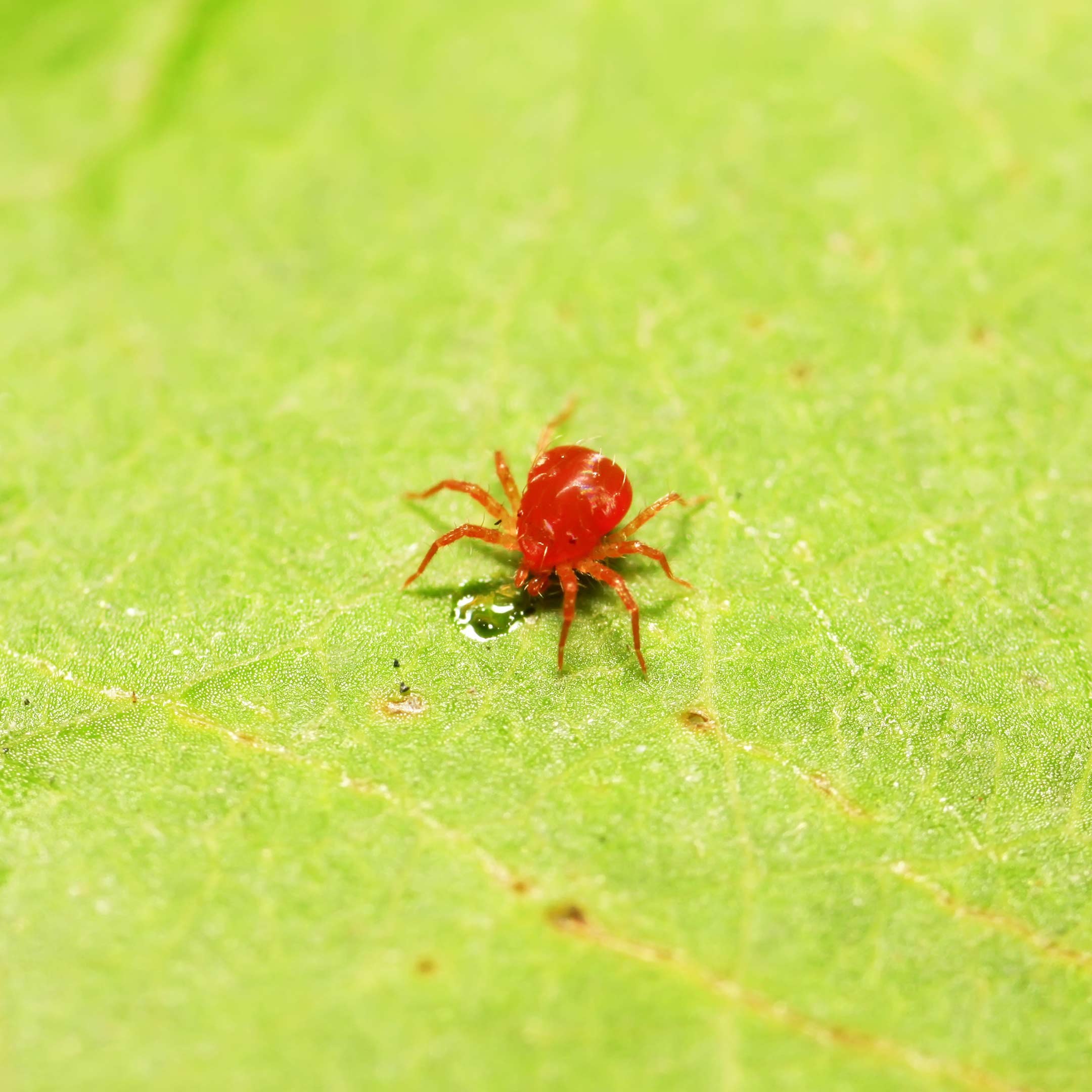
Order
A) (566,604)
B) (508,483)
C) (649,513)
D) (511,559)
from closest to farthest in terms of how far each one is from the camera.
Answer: (566,604) < (649,513) < (511,559) < (508,483)

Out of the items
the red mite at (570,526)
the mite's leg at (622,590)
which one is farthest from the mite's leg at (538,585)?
→ the mite's leg at (622,590)

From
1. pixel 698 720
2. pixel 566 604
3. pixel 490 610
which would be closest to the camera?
pixel 698 720

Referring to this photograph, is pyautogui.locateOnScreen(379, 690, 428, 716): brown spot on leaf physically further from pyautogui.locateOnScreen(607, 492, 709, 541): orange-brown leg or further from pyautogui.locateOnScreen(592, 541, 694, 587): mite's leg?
pyautogui.locateOnScreen(607, 492, 709, 541): orange-brown leg

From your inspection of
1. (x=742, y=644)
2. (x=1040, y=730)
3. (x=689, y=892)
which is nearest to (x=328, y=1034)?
(x=689, y=892)

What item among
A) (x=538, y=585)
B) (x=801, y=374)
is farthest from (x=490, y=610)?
(x=801, y=374)

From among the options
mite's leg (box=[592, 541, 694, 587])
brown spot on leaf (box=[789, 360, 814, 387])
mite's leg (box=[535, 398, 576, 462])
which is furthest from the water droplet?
brown spot on leaf (box=[789, 360, 814, 387])

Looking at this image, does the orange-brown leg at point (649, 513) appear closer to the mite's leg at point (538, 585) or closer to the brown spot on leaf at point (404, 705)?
the mite's leg at point (538, 585)

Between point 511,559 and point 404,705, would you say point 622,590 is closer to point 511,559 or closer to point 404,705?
point 511,559

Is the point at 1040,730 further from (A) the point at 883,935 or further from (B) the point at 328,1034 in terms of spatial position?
(B) the point at 328,1034
